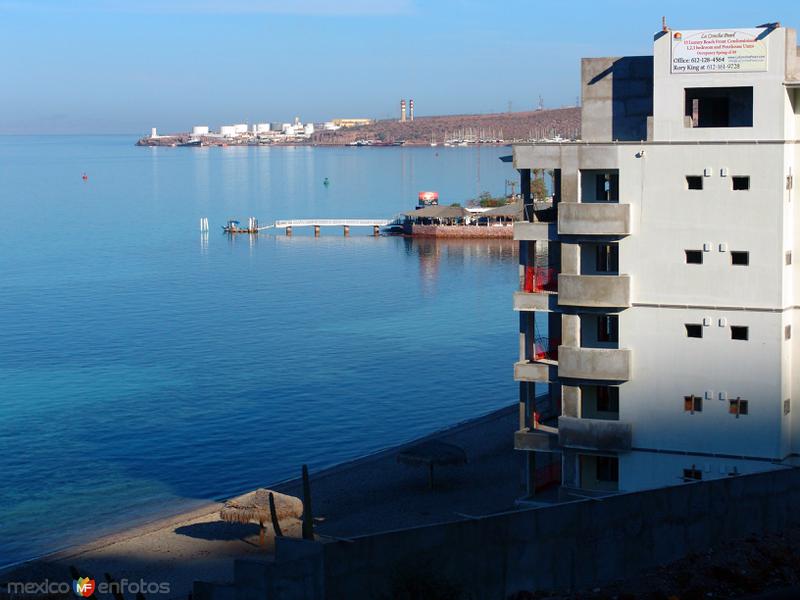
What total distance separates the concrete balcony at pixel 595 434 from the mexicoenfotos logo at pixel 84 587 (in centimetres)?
1006

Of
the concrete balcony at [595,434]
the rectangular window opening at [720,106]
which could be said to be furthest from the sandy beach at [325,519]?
the rectangular window opening at [720,106]

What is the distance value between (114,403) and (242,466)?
481 inches

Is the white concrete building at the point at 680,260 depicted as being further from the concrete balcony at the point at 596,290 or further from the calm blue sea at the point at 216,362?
the calm blue sea at the point at 216,362

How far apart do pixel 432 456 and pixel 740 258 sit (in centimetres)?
1229

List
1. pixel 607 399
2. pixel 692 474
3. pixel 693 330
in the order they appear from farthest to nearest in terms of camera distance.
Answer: pixel 607 399 → pixel 692 474 → pixel 693 330

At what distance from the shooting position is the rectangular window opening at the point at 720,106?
82.5 ft

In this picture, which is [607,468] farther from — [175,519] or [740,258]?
[175,519]

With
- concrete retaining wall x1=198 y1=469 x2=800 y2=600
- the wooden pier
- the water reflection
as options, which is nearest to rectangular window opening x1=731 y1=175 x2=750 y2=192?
concrete retaining wall x1=198 y1=469 x2=800 y2=600

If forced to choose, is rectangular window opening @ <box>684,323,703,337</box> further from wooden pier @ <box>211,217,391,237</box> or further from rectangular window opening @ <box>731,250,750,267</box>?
wooden pier @ <box>211,217,391,237</box>

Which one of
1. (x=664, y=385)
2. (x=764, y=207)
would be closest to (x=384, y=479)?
(x=664, y=385)

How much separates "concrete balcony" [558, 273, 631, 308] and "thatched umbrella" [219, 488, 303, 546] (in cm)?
897

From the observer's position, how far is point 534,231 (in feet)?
85.9

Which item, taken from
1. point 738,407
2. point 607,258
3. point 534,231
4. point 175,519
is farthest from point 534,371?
point 175,519

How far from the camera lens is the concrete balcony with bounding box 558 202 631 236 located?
82.8 ft
